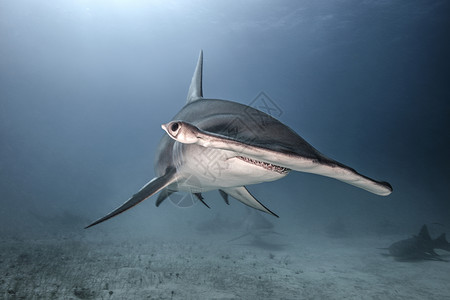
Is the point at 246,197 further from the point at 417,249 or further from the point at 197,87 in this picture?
the point at 417,249

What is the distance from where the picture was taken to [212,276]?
5891 millimetres

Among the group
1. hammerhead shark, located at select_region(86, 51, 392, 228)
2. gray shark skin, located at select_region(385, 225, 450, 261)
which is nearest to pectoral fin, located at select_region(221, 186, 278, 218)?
hammerhead shark, located at select_region(86, 51, 392, 228)

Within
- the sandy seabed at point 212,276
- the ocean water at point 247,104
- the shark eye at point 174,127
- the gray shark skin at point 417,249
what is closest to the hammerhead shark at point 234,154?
the shark eye at point 174,127

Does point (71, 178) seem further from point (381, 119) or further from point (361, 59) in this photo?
point (381, 119)

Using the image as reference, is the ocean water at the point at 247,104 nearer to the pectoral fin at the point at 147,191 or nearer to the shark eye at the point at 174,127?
the pectoral fin at the point at 147,191

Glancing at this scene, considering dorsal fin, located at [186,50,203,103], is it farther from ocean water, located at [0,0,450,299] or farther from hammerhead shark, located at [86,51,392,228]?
ocean water, located at [0,0,450,299]

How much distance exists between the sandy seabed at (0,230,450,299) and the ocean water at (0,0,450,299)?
6 cm

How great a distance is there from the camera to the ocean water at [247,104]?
6172 mm

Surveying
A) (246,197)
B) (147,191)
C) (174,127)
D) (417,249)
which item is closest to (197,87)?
(246,197)

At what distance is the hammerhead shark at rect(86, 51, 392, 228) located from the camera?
150cm

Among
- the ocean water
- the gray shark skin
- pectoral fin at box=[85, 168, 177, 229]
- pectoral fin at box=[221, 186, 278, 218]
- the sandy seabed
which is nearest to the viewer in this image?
pectoral fin at box=[85, 168, 177, 229]

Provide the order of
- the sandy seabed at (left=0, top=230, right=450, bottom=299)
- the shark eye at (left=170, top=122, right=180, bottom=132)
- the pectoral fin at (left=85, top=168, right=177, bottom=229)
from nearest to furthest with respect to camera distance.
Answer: the shark eye at (left=170, top=122, right=180, bottom=132)
the pectoral fin at (left=85, top=168, right=177, bottom=229)
the sandy seabed at (left=0, top=230, right=450, bottom=299)

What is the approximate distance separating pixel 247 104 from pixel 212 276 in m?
23.0

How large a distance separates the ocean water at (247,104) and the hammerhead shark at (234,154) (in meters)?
1.79
